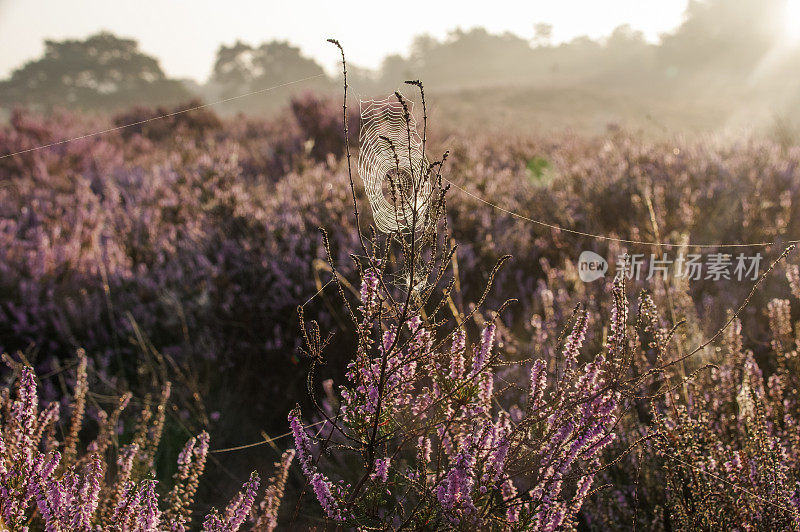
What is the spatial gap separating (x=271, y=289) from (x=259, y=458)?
3.42 ft

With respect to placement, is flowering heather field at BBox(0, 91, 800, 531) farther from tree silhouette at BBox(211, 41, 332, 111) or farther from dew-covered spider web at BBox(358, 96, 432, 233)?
tree silhouette at BBox(211, 41, 332, 111)

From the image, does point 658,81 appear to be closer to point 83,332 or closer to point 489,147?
point 489,147

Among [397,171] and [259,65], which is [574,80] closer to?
[259,65]

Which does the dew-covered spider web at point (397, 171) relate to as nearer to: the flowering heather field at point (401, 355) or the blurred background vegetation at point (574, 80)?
the flowering heather field at point (401, 355)

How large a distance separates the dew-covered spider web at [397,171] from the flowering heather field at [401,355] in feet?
0.28

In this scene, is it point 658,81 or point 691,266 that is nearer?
point 691,266

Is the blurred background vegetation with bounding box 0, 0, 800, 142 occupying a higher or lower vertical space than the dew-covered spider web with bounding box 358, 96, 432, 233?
higher

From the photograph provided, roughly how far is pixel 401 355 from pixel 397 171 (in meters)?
0.48

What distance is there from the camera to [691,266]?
3418 mm

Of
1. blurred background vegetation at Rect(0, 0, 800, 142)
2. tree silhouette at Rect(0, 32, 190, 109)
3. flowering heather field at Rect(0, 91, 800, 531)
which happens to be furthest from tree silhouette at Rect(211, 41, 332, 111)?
flowering heather field at Rect(0, 91, 800, 531)

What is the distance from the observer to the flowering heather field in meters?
1.41

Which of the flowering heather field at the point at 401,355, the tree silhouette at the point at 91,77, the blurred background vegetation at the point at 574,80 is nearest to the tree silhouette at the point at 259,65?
the blurred background vegetation at the point at 574,80

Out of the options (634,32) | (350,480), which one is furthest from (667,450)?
(634,32)

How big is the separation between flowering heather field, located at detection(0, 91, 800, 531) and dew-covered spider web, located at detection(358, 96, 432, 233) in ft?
0.28
